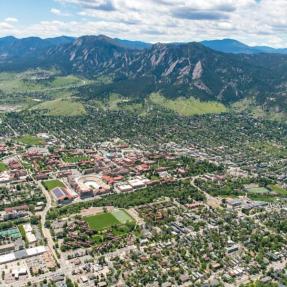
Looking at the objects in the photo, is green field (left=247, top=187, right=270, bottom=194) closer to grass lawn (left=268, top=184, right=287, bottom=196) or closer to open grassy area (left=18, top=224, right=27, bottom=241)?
grass lawn (left=268, top=184, right=287, bottom=196)

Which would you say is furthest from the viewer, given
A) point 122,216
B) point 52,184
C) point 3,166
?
point 3,166

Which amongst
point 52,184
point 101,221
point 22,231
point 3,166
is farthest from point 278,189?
point 3,166

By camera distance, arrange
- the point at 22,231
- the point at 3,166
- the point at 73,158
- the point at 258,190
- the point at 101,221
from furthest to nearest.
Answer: the point at 73,158, the point at 3,166, the point at 258,190, the point at 101,221, the point at 22,231

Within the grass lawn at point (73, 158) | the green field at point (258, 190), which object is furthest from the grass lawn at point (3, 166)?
the green field at point (258, 190)

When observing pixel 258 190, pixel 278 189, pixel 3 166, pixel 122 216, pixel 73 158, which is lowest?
pixel 278 189

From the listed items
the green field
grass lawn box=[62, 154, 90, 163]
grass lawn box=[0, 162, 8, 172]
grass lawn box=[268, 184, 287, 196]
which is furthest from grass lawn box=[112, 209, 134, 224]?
grass lawn box=[268, 184, 287, 196]

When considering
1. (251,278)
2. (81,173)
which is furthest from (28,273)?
(81,173)

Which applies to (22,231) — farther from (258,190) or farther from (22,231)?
(258,190)
